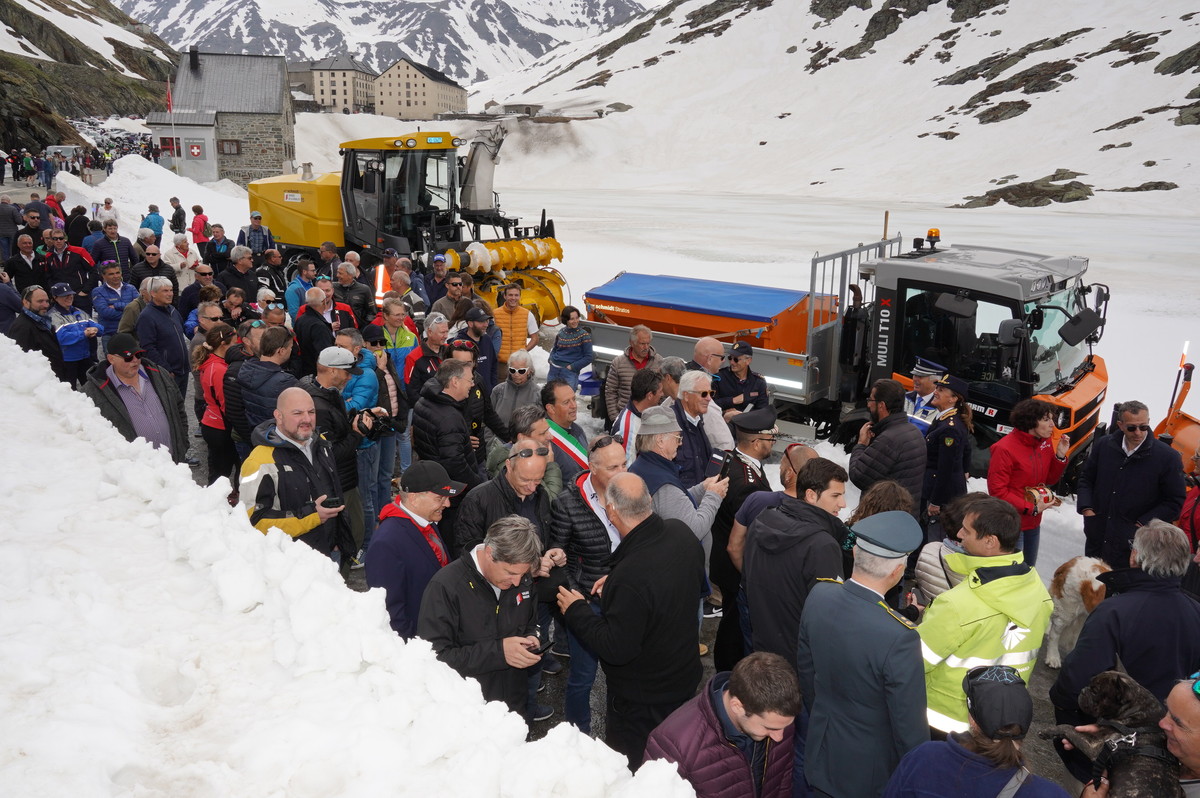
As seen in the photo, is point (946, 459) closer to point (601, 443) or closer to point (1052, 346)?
point (1052, 346)

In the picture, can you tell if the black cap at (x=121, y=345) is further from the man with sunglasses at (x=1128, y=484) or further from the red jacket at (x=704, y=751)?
the man with sunglasses at (x=1128, y=484)

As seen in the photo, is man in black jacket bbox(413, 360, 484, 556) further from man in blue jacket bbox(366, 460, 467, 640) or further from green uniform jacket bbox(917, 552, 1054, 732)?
green uniform jacket bbox(917, 552, 1054, 732)

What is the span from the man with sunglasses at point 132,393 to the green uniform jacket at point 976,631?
5.01 meters

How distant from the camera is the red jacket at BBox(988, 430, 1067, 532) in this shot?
5.94 m

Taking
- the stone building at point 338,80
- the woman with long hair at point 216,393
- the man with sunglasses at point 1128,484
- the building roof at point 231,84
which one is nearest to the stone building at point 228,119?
the building roof at point 231,84

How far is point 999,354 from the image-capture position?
776cm

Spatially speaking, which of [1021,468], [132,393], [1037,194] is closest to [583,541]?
[1021,468]

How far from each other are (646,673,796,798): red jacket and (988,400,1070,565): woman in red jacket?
375 cm

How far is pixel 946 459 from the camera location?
6203mm

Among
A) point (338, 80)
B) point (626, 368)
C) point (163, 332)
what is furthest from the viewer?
point (338, 80)

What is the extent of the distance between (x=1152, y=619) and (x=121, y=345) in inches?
242

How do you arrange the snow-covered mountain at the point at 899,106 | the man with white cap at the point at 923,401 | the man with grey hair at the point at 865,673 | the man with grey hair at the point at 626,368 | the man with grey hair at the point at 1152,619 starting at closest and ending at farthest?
the man with grey hair at the point at 865,673
the man with grey hair at the point at 1152,619
the man with white cap at the point at 923,401
the man with grey hair at the point at 626,368
the snow-covered mountain at the point at 899,106

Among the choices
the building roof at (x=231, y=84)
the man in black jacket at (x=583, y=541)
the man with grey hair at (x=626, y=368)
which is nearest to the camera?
the man in black jacket at (x=583, y=541)

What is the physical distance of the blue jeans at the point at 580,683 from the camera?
437 cm
